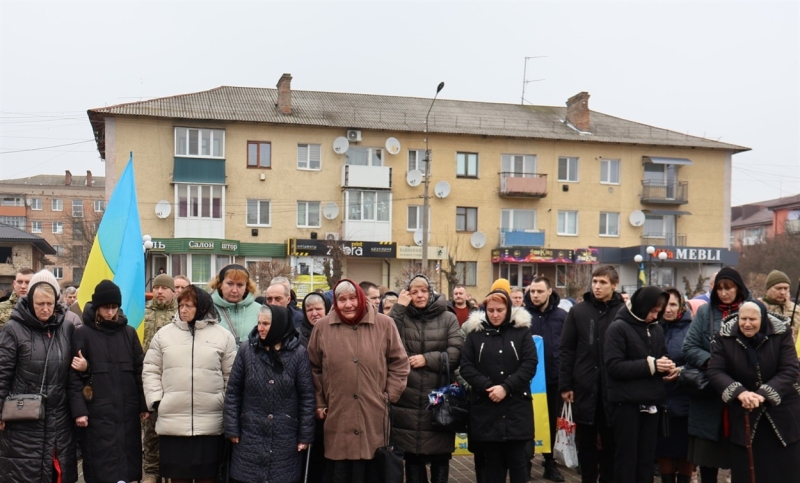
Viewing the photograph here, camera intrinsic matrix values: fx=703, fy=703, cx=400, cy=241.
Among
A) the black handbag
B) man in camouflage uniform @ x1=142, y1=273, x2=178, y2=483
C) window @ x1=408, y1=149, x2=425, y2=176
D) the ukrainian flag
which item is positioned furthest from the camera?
window @ x1=408, y1=149, x2=425, y2=176

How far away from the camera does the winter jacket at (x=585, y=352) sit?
645 centimetres

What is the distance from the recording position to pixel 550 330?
7.69 m

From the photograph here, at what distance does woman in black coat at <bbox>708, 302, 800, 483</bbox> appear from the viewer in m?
5.64

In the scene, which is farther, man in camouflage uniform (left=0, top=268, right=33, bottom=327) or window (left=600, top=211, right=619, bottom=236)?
window (left=600, top=211, right=619, bottom=236)

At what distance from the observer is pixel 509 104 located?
132 ft

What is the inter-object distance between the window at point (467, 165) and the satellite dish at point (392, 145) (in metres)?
3.33

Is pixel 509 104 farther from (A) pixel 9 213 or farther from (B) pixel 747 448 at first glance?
(A) pixel 9 213

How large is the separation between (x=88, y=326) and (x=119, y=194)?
5.91 feet

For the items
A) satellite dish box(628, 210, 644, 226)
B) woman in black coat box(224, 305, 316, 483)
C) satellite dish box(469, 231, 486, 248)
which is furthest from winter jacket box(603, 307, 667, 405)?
satellite dish box(628, 210, 644, 226)

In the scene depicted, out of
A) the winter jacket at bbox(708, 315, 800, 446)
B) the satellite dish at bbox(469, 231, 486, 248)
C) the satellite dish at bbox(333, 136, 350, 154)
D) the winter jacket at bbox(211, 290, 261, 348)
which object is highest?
the satellite dish at bbox(333, 136, 350, 154)

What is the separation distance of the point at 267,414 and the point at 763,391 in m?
3.92

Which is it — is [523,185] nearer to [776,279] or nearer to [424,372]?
[776,279]

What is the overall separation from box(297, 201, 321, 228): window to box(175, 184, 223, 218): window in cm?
374

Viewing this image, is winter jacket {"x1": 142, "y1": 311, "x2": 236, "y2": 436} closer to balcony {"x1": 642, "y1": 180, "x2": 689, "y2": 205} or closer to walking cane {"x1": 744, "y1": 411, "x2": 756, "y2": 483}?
walking cane {"x1": 744, "y1": 411, "x2": 756, "y2": 483}
